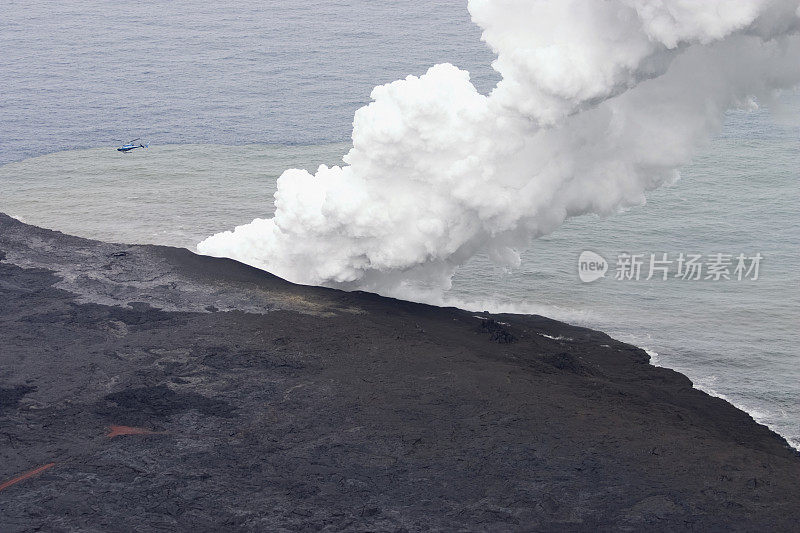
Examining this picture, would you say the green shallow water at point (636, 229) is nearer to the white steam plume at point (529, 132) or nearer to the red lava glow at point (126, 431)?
the white steam plume at point (529, 132)

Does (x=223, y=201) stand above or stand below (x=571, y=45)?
below

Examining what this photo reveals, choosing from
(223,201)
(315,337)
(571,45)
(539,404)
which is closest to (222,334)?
(315,337)

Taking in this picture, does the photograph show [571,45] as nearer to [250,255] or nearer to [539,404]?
[539,404]

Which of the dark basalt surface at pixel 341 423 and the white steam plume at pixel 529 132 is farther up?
the white steam plume at pixel 529 132

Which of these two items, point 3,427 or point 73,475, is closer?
point 73,475

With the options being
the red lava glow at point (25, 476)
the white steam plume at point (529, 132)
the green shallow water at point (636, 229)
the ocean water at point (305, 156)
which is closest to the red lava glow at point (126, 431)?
the red lava glow at point (25, 476)
